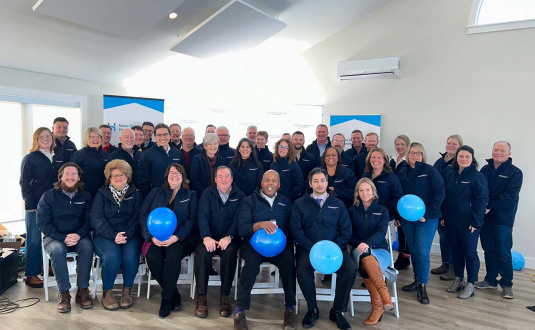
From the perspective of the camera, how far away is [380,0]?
18.2 ft

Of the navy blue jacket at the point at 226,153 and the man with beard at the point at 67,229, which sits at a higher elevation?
the navy blue jacket at the point at 226,153

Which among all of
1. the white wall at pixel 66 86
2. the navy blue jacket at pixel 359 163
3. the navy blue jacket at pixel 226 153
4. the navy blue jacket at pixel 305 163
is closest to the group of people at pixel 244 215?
the navy blue jacket at pixel 226 153

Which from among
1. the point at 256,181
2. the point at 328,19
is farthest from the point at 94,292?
the point at 328,19

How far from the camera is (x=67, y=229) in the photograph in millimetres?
3236

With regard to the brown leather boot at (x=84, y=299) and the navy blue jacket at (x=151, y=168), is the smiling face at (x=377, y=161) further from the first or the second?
the brown leather boot at (x=84, y=299)

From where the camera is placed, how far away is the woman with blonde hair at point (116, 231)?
314 cm

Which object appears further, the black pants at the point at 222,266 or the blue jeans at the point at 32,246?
the blue jeans at the point at 32,246

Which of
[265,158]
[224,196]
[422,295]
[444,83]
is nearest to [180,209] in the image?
[224,196]

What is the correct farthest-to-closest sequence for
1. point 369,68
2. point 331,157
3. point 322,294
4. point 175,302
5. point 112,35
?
point 369,68
point 112,35
point 331,157
point 322,294
point 175,302

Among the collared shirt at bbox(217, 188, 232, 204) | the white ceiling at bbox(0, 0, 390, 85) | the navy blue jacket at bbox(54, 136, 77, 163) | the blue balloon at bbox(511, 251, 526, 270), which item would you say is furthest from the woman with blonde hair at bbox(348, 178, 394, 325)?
the navy blue jacket at bbox(54, 136, 77, 163)

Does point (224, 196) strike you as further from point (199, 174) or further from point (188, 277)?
point (188, 277)

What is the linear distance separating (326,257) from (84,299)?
6.90ft

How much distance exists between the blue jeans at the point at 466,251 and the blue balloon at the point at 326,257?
1.58m

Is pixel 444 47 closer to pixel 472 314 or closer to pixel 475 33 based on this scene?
pixel 475 33
